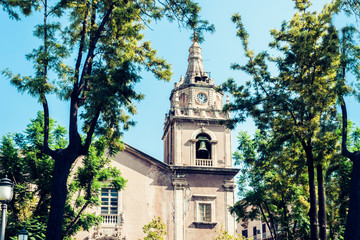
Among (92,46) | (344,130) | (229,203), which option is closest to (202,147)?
(229,203)

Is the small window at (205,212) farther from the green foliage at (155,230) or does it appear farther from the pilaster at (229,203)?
the green foliage at (155,230)

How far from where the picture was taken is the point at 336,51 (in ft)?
55.9

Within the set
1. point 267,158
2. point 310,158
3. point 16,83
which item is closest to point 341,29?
point 310,158

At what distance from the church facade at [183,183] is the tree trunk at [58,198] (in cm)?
1738

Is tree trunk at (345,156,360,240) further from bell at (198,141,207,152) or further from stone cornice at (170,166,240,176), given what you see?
bell at (198,141,207,152)

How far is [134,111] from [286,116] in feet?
22.9

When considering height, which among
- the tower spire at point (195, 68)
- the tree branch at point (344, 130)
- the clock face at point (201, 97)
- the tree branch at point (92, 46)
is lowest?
the tree branch at point (344, 130)

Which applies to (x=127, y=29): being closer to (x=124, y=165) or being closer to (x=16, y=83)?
(x=16, y=83)

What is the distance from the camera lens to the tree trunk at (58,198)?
45.6ft

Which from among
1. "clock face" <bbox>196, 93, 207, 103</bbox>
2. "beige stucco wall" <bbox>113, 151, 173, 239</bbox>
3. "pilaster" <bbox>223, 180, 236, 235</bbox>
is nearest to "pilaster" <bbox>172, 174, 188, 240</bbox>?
"beige stucco wall" <bbox>113, 151, 173, 239</bbox>

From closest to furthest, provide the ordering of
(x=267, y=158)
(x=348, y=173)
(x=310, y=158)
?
1. (x=310, y=158)
2. (x=267, y=158)
3. (x=348, y=173)

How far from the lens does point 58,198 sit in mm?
14148

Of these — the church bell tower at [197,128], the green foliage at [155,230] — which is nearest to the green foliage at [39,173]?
the green foliage at [155,230]

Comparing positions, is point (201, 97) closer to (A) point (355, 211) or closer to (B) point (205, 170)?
(B) point (205, 170)
